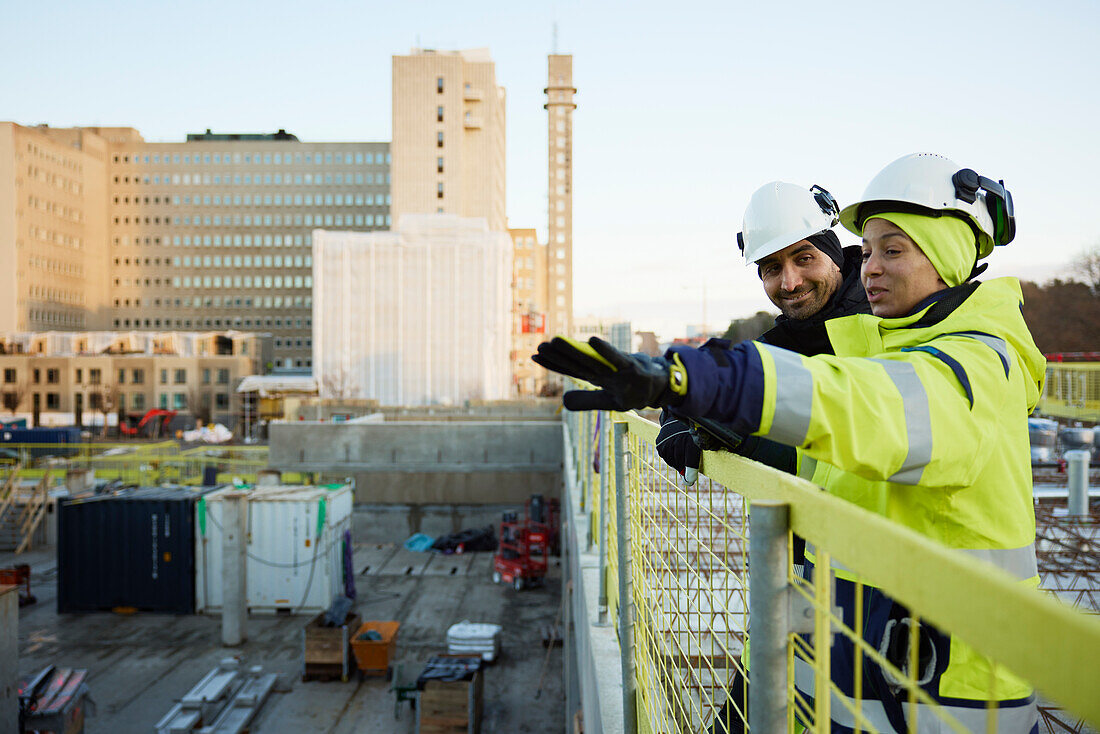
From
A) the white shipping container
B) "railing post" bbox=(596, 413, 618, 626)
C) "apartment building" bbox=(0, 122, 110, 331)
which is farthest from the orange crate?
"apartment building" bbox=(0, 122, 110, 331)

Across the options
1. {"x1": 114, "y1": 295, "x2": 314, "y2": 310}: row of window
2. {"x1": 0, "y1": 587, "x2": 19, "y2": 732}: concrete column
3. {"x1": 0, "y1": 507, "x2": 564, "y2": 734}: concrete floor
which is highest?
{"x1": 114, "y1": 295, "x2": 314, "y2": 310}: row of window

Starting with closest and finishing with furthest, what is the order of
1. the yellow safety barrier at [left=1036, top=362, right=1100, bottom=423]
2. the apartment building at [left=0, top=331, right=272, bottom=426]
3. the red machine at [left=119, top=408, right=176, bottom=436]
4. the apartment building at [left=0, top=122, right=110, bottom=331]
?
the yellow safety barrier at [left=1036, top=362, right=1100, bottom=423] → the red machine at [left=119, top=408, right=176, bottom=436] → the apartment building at [left=0, top=331, right=272, bottom=426] → the apartment building at [left=0, top=122, right=110, bottom=331]

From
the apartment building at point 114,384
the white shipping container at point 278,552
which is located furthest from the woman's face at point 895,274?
the apartment building at point 114,384

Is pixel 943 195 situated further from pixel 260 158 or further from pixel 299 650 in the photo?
pixel 260 158

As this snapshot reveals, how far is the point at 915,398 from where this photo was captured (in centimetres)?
117

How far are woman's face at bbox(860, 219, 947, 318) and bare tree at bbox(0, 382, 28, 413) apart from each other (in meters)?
69.4

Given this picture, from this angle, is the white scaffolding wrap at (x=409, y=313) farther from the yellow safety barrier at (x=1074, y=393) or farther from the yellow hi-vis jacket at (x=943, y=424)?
the yellow hi-vis jacket at (x=943, y=424)

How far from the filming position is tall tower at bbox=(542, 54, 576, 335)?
9606 centimetres

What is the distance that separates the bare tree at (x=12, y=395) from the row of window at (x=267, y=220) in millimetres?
40472

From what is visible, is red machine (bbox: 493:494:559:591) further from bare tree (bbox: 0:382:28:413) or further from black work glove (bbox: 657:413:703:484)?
bare tree (bbox: 0:382:28:413)

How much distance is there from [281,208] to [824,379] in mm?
99871

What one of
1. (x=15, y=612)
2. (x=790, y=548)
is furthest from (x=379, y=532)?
(x=790, y=548)

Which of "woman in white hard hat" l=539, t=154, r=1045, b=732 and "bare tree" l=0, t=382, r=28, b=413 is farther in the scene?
"bare tree" l=0, t=382, r=28, b=413

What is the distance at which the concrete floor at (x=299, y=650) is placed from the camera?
36.1 ft
